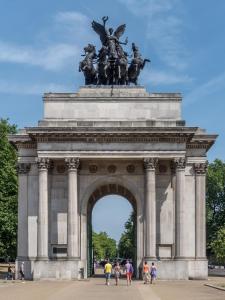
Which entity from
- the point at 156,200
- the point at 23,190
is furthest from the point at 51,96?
the point at 156,200

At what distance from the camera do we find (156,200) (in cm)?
5769

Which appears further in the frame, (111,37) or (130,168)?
(111,37)

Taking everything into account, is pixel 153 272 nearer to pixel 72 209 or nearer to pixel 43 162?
pixel 72 209

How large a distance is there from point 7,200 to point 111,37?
19352 mm

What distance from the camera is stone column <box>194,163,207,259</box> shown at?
5772cm

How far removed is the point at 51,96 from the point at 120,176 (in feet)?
27.6

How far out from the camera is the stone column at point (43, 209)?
55.3 m

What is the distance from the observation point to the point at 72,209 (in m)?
55.5

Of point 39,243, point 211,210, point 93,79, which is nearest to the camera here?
point 39,243

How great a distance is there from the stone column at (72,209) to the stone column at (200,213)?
9591 mm

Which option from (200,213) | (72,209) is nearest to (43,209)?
(72,209)

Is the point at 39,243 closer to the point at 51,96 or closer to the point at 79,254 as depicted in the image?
the point at 79,254

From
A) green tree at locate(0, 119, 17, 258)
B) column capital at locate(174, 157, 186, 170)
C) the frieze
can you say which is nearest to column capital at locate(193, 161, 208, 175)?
column capital at locate(174, 157, 186, 170)

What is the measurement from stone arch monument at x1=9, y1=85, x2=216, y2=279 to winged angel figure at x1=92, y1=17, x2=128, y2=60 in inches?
120
